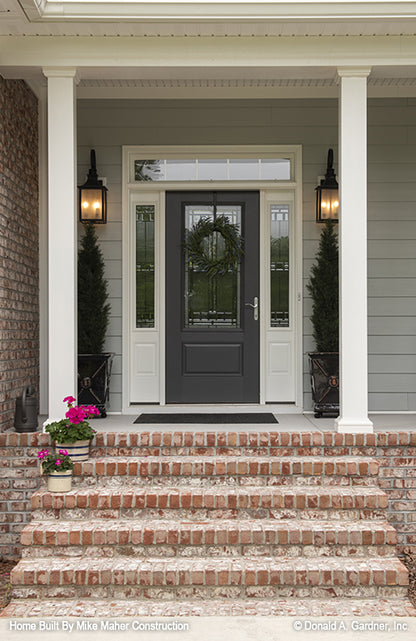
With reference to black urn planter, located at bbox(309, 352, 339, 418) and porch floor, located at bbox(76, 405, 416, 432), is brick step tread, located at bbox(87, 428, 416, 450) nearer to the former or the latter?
porch floor, located at bbox(76, 405, 416, 432)

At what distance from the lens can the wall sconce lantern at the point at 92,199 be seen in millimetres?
5012

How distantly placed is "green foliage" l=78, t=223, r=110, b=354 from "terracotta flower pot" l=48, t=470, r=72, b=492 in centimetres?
159

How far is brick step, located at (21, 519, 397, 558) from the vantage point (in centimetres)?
324

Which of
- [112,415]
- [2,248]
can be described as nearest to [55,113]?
[2,248]

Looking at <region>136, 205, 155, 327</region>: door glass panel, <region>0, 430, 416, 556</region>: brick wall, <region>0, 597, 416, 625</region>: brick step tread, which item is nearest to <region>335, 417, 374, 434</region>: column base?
<region>0, 430, 416, 556</region>: brick wall

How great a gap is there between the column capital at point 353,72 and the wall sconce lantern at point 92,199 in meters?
2.17

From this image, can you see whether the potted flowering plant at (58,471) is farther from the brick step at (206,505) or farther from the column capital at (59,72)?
the column capital at (59,72)

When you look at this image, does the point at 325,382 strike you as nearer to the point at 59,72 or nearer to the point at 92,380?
the point at 92,380

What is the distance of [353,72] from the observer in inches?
154

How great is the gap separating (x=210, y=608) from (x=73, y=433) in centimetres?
130

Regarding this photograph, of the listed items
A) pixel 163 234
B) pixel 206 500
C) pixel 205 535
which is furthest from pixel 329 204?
pixel 205 535

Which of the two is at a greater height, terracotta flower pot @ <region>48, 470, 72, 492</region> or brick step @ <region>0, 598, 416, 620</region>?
terracotta flower pot @ <region>48, 470, 72, 492</region>

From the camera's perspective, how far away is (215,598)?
3053mm

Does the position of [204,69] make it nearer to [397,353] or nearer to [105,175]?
[105,175]
